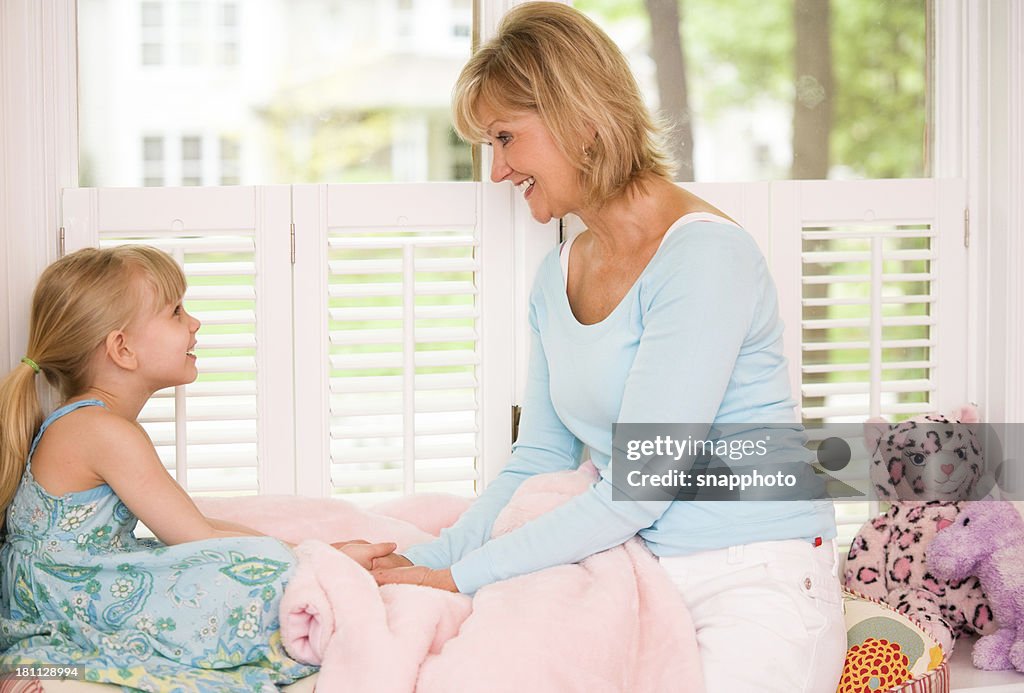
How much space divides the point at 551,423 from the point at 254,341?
0.57 m

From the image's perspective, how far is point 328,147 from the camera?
192 centimetres

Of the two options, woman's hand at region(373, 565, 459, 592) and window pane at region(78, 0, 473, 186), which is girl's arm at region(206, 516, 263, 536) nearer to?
woman's hand at region(373, 565, 459, 592)

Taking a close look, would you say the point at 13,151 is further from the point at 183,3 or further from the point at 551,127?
the point at 551,127

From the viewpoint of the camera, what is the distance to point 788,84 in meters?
2.07

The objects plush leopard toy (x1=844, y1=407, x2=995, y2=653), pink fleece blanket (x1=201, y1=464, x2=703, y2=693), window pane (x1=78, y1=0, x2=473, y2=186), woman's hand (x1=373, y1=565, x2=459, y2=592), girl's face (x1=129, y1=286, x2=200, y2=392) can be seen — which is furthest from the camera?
window pane (x1=78, y1=0, x2=473, y2=186)

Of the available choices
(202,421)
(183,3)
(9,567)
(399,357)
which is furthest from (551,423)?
(183,3)

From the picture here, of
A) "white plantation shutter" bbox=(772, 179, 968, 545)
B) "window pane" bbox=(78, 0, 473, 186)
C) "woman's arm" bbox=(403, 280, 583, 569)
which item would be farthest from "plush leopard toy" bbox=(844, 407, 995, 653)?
"window pane" bbox=(78, 0, 473, 186)

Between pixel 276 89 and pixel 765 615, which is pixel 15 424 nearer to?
pixel 276 89

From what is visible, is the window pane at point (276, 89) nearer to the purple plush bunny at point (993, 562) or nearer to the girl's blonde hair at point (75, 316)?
the girl's blonde hair at point (75, 316)

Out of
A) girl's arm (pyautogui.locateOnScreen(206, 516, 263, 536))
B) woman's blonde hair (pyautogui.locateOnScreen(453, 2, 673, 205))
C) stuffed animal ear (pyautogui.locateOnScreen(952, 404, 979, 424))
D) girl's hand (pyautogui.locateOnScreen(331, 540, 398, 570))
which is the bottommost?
girl's hand (pyautogui.locateOnScreen(331, 540, 398, 570))

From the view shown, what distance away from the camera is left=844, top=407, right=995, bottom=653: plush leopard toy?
1.72 meters

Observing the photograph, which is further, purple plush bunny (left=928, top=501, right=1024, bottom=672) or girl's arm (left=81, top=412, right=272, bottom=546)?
purple plush bunny (left=928, top=501, right=1024, bottom=672)

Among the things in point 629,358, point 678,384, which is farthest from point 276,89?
point 678,384

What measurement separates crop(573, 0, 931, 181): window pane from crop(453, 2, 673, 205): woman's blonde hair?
1.70 feet
